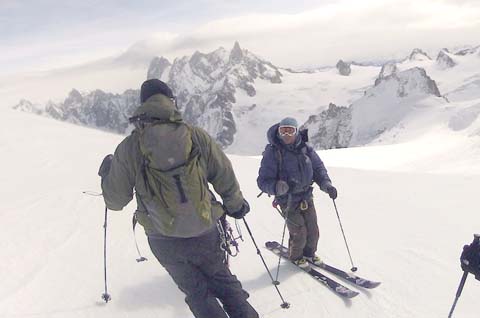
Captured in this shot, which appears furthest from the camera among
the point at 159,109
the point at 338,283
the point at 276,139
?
the point at 338,283

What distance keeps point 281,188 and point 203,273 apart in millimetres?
2301

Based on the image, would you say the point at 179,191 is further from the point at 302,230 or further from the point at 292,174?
the point at 302,230

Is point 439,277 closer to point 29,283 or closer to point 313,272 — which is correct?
→ point 313,272

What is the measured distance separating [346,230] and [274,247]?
6.92ft

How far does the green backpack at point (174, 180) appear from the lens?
432cm

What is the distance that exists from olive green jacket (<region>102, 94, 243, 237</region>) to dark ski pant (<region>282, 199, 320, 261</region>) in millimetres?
2725

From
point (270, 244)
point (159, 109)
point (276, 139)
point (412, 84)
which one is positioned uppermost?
point (159, 109)

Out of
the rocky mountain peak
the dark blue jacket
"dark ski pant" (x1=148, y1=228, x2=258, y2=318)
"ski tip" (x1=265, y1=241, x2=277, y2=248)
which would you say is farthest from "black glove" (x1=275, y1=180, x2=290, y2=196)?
the rocky mountain peak

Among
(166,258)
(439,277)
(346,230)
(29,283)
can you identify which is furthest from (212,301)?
(346,230)

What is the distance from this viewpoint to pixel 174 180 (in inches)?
172

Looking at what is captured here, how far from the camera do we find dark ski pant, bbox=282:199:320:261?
24.3 feet

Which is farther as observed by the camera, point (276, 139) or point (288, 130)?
point (276, 139)

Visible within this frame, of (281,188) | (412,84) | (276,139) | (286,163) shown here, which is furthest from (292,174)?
(412,84)

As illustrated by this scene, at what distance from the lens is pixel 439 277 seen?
745 cm
